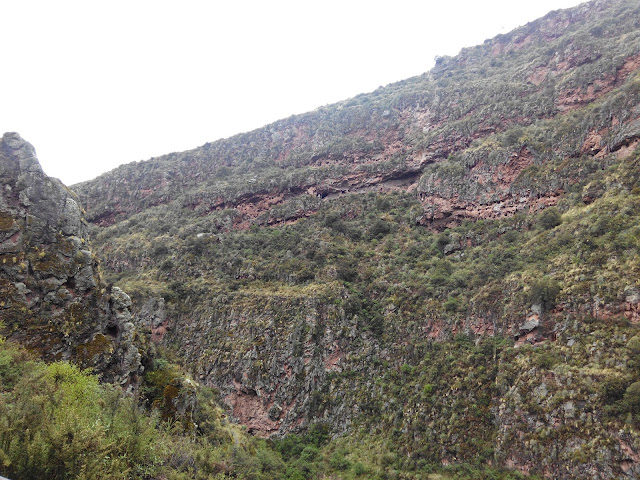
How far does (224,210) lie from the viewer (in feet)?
184

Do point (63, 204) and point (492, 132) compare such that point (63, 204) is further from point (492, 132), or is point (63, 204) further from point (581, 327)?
point (492, 132)

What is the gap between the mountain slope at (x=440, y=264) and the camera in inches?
803

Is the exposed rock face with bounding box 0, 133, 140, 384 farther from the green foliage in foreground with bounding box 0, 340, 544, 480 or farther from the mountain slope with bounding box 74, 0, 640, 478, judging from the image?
the mountain slope with bounding box 74, 0, 640, 478

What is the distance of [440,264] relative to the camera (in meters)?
35.1

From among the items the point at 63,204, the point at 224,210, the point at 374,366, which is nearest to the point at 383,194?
the point at 224,210

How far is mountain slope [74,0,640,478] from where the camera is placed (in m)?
20.4

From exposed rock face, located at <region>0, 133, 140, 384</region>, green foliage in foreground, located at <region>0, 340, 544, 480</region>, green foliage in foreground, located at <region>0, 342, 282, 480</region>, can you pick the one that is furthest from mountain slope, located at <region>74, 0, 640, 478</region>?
exposed rock face, located at <region>0, 133, 140, 384</region>

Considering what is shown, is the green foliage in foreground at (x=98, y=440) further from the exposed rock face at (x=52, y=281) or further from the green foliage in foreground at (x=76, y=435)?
the exposed rock face at (x=52, y=281)

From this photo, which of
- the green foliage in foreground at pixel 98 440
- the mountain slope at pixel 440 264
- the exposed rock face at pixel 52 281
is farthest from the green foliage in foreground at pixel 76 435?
the mountain slope at pixel 440 264

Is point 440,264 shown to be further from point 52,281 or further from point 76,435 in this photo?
point 76,435

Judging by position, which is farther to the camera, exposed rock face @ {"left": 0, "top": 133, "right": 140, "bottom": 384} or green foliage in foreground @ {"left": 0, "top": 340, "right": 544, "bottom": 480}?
exposed rock face @ {"left": 0, "top": 133, "right": 140, "bottom": 384}

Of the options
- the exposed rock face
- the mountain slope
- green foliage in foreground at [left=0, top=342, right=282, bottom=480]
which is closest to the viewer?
green foliage in foreground at [left=0, top=342, right=282, bottom=480]

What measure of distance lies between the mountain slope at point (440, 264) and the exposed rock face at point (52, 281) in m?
17.4

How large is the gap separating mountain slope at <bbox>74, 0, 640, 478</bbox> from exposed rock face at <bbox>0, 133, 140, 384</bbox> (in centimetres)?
1744
